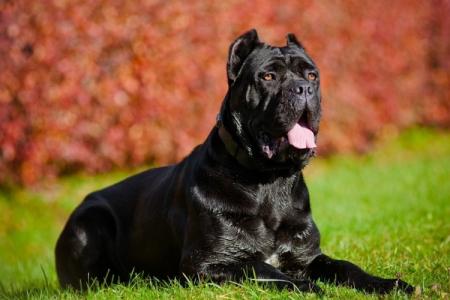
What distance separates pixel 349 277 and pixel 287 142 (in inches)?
31.9

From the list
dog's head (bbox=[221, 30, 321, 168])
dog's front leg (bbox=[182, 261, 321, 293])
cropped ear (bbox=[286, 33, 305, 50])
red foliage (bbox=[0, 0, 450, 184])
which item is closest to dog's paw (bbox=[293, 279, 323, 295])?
dog's front leg (bbox=[182, 261, 321, 293])

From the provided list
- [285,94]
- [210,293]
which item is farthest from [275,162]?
[210,293]

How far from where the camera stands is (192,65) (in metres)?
9.83

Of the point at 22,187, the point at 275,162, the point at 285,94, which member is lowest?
the point at 22,187

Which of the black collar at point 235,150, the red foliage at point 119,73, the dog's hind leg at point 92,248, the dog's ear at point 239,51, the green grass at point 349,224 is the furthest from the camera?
the red foliage at point 119,73

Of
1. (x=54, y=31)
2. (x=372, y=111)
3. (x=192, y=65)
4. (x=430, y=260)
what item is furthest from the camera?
(x=372, y=111)

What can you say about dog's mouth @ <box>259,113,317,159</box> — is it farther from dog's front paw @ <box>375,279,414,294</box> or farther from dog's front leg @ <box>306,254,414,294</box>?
dog's front paw @ <box>375,279,414,294</box>

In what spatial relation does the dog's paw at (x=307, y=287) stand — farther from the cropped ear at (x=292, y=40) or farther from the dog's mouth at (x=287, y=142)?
the cropped ear at (x=292, y=40)

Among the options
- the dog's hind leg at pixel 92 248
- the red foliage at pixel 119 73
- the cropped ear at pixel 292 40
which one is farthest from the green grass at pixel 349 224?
the cropped ear at pixel 292 40

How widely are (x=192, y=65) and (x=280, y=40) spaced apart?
5.77ft

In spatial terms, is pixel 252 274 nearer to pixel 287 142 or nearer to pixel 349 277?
pixel 349 277

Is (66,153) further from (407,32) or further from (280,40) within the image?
(407,32)

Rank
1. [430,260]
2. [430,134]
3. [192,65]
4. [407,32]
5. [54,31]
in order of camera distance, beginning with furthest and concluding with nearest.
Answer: [430,134] → [407,32] → [192,65] → [54,31] → [430,260]

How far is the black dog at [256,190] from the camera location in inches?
168
